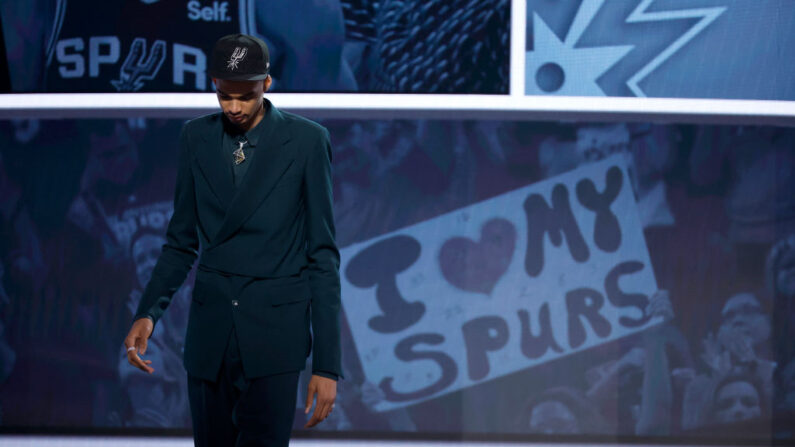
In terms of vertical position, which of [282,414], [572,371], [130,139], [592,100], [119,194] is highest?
[592,100]

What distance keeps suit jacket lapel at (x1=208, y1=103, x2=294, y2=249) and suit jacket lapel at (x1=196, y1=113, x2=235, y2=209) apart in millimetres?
28

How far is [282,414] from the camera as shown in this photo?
1.67 metres

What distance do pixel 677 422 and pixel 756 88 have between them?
5.88ft

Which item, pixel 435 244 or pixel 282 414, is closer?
pixel 282 414

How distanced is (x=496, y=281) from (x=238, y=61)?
Result: 7.42ft

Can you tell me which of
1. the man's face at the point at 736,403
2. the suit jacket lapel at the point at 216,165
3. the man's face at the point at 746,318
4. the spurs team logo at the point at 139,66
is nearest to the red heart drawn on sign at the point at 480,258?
the man's face at the point at 746,318

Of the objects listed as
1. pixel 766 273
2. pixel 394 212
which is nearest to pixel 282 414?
pixel 394 212

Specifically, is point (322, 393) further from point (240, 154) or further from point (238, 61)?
point (238, 61)

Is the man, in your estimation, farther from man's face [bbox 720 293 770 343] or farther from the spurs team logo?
man's face [bbox 720 293 770 343]

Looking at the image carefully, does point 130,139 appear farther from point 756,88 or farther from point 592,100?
point 756,88

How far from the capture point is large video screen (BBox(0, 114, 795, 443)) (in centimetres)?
350

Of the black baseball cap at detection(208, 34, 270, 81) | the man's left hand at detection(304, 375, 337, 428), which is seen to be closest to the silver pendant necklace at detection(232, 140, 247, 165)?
the black baseball cap at detection(208, 34, 270, 81)

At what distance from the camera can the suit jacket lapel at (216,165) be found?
64.9 inches

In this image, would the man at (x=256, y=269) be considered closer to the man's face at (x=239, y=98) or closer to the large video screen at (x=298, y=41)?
the man's face at (x=239, y=98)
